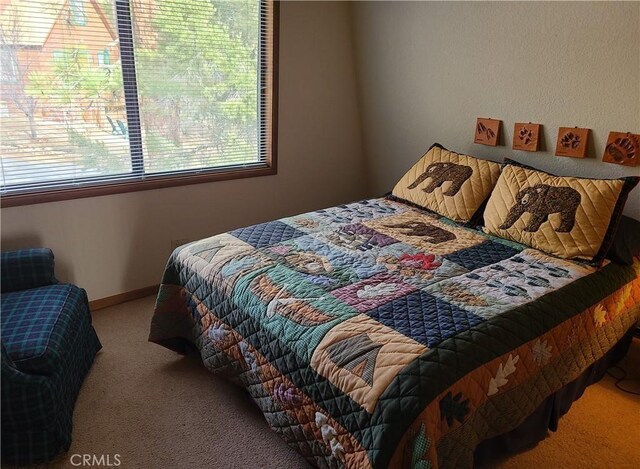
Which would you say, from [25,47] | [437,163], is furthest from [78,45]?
[437,163]

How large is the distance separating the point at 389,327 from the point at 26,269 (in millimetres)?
1706

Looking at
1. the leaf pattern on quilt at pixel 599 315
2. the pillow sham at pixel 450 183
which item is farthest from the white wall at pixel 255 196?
the leaf pattern on quilt at pixel 599 315

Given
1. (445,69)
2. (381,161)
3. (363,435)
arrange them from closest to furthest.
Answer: (363,435) < (445,69) < (381,161)

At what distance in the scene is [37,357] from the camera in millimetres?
1673

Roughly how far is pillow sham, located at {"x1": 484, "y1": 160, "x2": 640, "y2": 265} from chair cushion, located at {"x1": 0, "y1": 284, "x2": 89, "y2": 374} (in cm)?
A: 194

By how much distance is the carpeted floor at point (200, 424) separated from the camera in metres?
1.72

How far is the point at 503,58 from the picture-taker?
257 cm

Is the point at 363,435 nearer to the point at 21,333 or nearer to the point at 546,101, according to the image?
the point at 21,333

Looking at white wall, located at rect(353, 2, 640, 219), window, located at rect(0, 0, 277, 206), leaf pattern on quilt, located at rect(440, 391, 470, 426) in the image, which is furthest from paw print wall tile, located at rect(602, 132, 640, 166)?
window, located at rect(0, 0, 277, 206)

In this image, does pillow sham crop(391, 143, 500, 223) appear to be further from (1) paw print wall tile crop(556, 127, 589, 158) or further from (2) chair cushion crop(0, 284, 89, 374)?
(2) chair cushion crop(0, 284, 89, 374)

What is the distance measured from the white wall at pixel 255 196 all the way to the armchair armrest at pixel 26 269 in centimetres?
32

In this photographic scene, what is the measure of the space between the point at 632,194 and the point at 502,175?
0.58m

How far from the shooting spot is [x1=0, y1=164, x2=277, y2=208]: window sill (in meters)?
2.38

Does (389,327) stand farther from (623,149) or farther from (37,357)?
(623,149)
